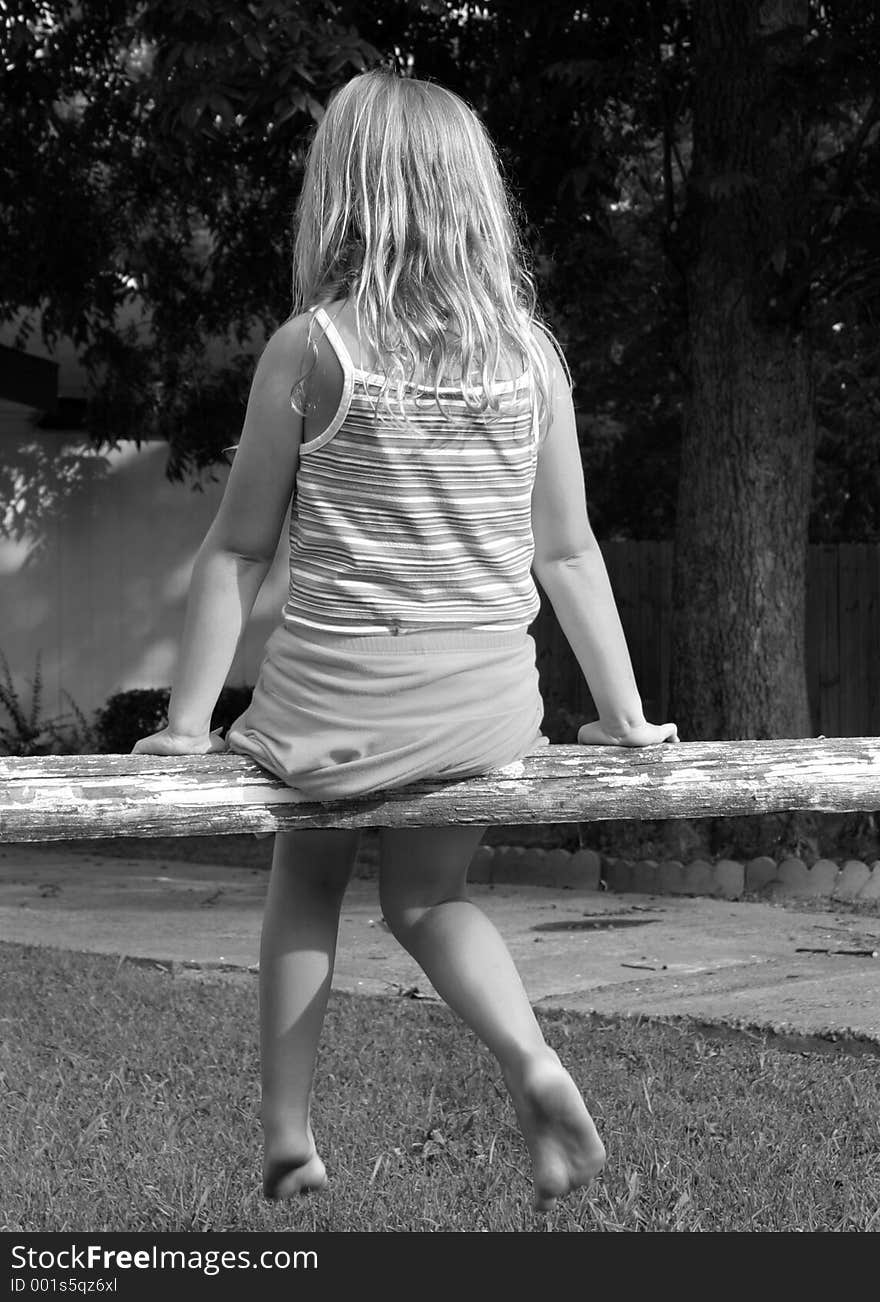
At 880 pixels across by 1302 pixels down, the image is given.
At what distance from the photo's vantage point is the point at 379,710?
292cm

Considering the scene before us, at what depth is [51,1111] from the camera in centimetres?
434

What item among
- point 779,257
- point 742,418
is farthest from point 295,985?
point 742,418

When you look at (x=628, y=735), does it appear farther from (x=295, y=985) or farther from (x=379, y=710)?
(x=295, y=985)

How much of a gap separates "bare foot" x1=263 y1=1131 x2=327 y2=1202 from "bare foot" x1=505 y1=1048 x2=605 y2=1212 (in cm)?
44

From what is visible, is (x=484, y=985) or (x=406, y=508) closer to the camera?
(x=406, y=508)

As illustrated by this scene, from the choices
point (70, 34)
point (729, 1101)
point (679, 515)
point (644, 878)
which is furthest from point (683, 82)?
point (729, 1101)

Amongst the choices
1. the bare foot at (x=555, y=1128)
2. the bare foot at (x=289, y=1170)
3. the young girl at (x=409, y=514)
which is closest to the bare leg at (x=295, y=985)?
the bare foot at (x=289, y=1170)

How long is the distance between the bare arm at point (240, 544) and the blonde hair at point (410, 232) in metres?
0.15

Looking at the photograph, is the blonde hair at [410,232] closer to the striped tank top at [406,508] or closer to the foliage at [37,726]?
the striped tank top at [406,508]

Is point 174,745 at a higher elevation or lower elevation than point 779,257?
lower

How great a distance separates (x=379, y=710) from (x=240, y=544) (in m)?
0.38

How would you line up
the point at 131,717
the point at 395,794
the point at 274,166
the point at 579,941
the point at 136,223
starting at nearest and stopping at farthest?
the point at 395,794 → the point at 579,941 → the point at 274,166 → the point at 136,223 → the point at 131,717

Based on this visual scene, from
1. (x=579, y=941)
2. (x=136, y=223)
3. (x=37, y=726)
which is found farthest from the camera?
(x=37, y=726)
